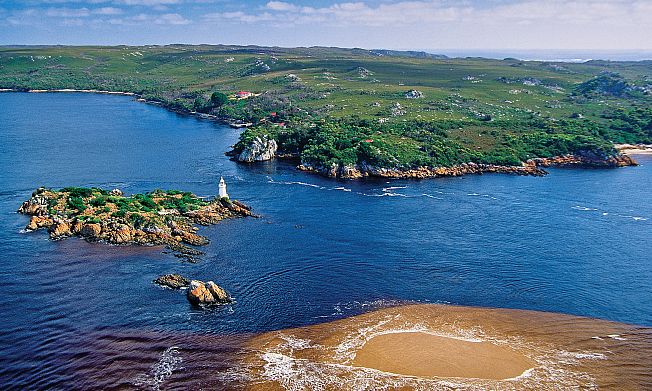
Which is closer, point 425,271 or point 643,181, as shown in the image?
point 425,271

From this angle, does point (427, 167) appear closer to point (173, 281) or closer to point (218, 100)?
point (173, 281)

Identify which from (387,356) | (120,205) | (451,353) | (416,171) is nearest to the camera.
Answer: (387,356)

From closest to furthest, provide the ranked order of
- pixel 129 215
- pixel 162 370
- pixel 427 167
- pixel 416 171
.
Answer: pixel 162 370
pixel 129 215
pixel 416 171
pixel 427 167

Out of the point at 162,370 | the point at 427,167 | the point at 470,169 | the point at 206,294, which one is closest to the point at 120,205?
the point at 206,294

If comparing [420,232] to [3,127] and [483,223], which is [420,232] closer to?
[483,223]

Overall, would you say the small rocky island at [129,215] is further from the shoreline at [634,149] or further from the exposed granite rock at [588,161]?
the shoreline at [634,149]

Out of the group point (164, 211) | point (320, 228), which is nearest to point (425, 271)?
point (320, 228)
